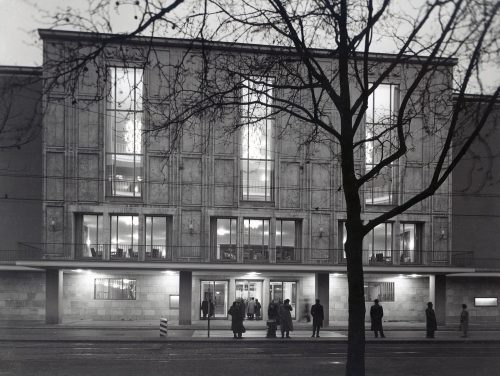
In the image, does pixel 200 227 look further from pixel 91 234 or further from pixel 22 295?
pixel 22 295

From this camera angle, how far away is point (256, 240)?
36.2 m

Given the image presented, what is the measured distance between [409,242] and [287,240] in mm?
8144

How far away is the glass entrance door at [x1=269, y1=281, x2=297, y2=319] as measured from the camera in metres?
36.8

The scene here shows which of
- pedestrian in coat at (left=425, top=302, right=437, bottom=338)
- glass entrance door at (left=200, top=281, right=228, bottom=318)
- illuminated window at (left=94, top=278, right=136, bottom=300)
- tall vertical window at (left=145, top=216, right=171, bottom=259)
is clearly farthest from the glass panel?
pedestrian in coat at (left=425, top=302, right=437, bottom=338)

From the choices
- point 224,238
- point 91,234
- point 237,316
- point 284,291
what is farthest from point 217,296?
point 237,316

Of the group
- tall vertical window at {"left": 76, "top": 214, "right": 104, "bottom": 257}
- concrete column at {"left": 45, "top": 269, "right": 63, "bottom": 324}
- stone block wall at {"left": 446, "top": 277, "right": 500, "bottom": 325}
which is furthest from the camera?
stone block wall at {"left": 446, "top": 277, "right": 500, "bottom": 325}

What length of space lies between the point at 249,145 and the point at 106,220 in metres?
10.0

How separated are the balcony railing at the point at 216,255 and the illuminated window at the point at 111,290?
75.7 inches

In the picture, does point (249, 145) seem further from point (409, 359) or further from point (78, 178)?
point (409, 359)

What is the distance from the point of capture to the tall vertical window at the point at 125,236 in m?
35.1

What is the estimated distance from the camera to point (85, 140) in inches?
1361

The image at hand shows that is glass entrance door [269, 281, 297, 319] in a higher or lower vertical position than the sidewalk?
higher

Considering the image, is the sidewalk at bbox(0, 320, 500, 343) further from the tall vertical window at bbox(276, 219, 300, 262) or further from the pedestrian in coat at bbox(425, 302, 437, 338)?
the tall vertical window at bbox(276, 219, 300, 262)

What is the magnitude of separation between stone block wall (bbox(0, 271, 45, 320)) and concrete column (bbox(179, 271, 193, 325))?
859 cm
